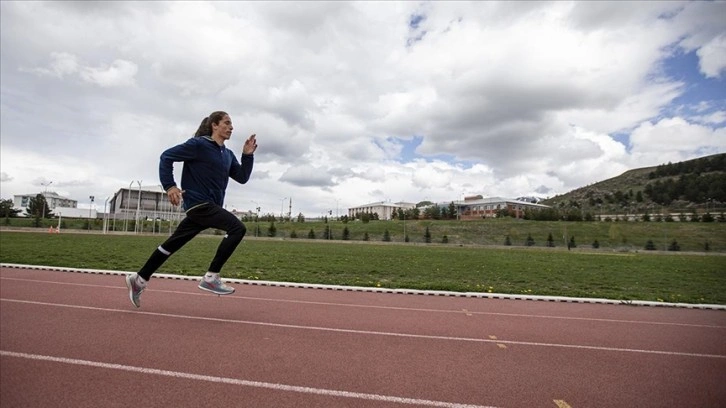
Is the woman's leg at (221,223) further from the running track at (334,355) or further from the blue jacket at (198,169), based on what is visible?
the running track at (334,355)

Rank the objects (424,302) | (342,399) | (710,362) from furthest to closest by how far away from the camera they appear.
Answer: (424,302), (710,362), (342,399)

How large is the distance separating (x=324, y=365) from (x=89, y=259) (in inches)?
513

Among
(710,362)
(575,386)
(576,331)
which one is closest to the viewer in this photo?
(575,386)

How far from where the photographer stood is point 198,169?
16.2 ft

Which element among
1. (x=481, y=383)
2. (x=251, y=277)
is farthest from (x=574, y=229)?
(x=481, y=383)

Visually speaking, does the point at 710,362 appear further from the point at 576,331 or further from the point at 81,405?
the point at 81,405

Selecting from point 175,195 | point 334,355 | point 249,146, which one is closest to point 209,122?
point 249,146

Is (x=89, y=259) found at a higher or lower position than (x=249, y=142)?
lower

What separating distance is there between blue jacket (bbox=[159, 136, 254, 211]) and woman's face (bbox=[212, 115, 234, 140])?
0.44 ft

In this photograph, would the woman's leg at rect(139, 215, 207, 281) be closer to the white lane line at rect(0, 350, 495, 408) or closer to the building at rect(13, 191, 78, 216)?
the white lane line at rect(0, 350, 495, 408)

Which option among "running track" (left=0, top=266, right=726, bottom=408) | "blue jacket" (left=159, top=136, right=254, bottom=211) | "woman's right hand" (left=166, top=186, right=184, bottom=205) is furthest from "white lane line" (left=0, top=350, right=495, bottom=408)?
"blue jacket" (left=159, top=136, right=254, bottom=211)

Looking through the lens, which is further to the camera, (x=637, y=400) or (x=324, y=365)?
(x=324, y=365)

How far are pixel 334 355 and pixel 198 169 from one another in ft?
8.95

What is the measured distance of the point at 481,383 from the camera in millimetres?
3332
